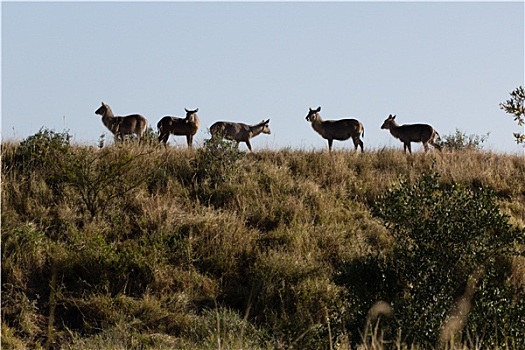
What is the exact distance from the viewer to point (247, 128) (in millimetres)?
31594

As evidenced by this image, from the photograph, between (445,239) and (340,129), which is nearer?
(445,239)

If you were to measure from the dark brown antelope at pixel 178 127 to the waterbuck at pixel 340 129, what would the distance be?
4449mm

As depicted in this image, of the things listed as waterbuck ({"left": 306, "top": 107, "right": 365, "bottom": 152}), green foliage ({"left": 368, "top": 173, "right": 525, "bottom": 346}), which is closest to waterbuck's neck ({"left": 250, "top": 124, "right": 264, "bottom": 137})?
waterbuck ({"left": 306, "top": 107, "right": 365, "bottom": 152})

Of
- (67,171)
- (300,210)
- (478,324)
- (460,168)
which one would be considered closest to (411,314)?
(478,324)

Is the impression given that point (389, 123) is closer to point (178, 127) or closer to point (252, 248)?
point (178, 127)

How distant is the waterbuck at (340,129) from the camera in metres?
31.4

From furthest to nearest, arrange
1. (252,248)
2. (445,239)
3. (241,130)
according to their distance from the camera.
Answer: (241,130)
(252,248)
(445,239)

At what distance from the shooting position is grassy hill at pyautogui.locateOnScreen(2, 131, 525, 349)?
1599cm

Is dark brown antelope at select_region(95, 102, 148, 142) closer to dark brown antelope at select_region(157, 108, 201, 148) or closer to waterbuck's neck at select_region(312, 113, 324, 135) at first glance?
dark brown antelope at select_region(157, 108, 201, 148)

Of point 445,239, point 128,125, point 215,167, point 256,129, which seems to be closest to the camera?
point 445,239

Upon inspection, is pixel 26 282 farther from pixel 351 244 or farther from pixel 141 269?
pixel 351 244

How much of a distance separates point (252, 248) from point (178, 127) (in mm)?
9225

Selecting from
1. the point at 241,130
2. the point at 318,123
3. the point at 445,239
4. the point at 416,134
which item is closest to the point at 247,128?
the point at 241,130

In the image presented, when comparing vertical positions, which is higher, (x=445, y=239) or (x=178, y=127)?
(x=178, y=127)
